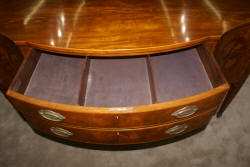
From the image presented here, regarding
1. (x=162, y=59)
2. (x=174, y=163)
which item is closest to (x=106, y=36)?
(x=162, y=59)

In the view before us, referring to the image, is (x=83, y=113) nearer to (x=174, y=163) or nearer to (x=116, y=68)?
(x=116, y=68)

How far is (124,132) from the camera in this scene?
2.53 feet

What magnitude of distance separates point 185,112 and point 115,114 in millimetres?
258

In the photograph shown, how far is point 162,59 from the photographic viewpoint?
0.99m

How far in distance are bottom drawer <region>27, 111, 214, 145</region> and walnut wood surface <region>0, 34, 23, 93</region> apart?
0.79ft

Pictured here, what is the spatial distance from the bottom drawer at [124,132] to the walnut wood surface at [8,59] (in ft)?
0.79

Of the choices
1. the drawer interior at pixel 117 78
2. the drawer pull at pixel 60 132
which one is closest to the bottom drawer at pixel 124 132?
the drawer pull at pixel 60 132

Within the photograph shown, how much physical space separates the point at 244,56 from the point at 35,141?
3.84ft

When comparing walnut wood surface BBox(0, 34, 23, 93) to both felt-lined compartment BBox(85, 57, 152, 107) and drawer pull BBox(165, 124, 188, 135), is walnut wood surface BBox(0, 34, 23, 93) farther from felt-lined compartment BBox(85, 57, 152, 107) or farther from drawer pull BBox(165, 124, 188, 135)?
drawer pull BBox(165, 124, 188, 135)

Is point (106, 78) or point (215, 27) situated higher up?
point (215, 27)

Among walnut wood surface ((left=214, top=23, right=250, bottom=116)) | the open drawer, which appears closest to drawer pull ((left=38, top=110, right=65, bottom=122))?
the open drawer

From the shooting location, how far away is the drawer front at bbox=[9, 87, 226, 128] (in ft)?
2.13

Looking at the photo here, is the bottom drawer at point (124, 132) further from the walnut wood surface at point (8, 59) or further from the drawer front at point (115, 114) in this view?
the walnut wood surface at point (8, 59)

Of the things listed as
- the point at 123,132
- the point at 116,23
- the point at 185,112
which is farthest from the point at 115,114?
the point at 116,23
